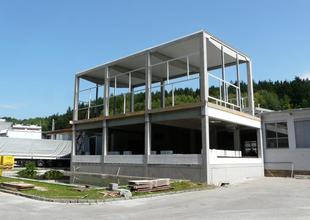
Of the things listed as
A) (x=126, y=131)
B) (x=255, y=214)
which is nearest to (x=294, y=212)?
(x=255, y=214)

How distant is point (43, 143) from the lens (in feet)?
136

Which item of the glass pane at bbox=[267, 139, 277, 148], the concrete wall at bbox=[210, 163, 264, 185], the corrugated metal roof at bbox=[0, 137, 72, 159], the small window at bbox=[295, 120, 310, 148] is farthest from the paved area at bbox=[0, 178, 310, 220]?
the corrugated metal roof at bbox=[0, 137, 72, 159]

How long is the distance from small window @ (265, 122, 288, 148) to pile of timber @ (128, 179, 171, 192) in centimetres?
1232

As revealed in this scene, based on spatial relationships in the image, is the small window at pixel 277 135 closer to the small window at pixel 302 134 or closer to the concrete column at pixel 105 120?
the small window at pixel 302 134

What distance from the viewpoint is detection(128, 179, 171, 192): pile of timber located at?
15.4 meters

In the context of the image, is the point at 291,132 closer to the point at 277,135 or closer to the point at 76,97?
the point at 277,135

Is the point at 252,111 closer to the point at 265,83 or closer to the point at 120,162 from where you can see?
the point at 120,162

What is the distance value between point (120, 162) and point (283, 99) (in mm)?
66831

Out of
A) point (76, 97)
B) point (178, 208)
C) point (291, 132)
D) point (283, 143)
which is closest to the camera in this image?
point (178, 208)

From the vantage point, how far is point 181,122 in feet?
81.7

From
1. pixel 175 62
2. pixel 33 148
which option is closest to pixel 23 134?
pixel 33 148

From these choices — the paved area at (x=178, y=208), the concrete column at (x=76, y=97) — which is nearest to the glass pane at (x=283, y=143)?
the paved area at (x=178, y=208)

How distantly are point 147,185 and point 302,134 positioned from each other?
1370 cm

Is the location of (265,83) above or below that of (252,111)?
above
